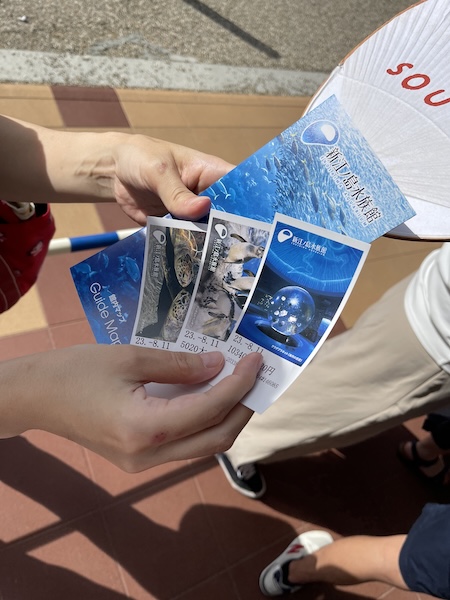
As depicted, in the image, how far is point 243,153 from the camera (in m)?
3.07

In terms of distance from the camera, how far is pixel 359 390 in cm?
145

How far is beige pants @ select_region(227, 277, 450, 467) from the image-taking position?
1.34m

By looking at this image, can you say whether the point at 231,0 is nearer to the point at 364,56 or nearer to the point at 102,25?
the point at 102,25

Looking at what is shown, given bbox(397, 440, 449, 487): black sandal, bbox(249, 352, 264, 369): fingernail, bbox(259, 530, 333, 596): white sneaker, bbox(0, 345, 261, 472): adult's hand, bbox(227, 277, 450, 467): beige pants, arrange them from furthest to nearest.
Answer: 1. bbox(397, 440, 449, 487): black sandal
2. bbox(259, 530, 333, 596): white sneaker
3. bbox(227, 277, 450, 467): beige pants
4. bbox(249, 352, 264, 369): fingernail
5. bbox(0, 345, 261, 472): adult's hand

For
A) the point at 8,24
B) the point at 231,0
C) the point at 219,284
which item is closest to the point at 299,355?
the point at 219,284

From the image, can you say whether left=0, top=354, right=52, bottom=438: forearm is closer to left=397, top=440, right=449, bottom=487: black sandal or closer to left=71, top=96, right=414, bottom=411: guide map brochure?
left=71, top=96, right=414, bottom=411: guide map brochure

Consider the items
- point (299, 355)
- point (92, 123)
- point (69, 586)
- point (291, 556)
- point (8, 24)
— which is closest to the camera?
point (299, 355)

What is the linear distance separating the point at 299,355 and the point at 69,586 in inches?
46.3

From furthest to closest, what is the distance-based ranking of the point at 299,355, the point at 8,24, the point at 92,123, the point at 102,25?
the point at 102,25 → the point at 8,24 → the point at 92,123 → the point at 299,355

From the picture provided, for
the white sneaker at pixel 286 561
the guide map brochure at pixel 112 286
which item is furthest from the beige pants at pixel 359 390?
the guide map brochure at pixel 112 286

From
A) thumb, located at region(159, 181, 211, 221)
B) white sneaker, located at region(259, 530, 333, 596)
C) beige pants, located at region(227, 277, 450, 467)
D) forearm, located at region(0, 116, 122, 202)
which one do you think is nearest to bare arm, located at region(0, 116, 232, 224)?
forearm, located at region(0, 116, 122, 202)

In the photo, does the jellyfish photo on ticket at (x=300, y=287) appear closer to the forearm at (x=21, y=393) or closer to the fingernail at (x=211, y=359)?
the fingernail at (x=211, y=359)

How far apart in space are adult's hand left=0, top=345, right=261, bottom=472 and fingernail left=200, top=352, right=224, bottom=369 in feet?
0.05

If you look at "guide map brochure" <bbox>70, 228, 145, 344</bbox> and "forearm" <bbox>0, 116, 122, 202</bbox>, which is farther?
"forearm" <bbox>0, 116, 122, 202</bbox>
